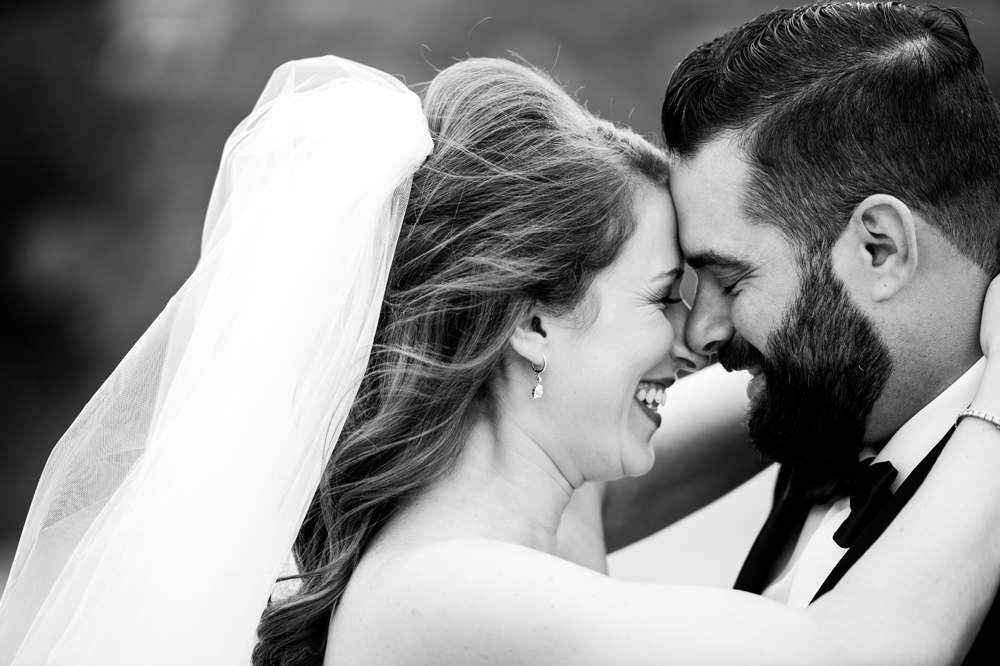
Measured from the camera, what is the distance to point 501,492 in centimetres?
214

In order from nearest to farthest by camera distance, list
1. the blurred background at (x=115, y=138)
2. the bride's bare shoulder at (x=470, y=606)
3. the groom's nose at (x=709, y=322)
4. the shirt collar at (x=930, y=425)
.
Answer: the bride's bare shoulder at (x=470, y=606) → the shirt collar at (x=930, y=425) → the groom's nose at (x=709, y=322) → the blurred background at (x=115, y=138)

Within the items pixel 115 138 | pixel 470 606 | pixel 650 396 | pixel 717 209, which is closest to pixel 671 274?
pixel 717 209

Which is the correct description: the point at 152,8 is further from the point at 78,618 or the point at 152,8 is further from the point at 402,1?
the point at 78,618

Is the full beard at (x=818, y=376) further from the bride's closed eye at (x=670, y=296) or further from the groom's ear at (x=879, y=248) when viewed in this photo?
the bride's closed eye at (x=670, y=296)

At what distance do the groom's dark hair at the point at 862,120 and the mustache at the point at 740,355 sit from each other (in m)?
0.32

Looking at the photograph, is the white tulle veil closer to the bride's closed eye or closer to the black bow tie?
the bride's closed eye

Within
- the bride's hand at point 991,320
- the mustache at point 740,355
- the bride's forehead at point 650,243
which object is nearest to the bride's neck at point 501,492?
the bride's forehead at point 650,243

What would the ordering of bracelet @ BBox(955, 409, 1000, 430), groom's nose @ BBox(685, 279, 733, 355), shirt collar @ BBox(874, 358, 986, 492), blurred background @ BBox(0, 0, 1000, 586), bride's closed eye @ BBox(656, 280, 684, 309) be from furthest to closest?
blurred background @ BBox(0, 0, 1000, 586) < groom's nose @ BBox(685, 279, 733, 355) < bride's closed eye @ BBox(656, 280, 684, 309) < shirt collar @ BBox(874, 358, 986, 492) < bracelet @ BBox(955, 409, 1000, 430)

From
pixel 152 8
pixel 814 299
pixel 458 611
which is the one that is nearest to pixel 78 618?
pixel 458 611

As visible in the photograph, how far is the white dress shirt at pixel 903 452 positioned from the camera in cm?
217

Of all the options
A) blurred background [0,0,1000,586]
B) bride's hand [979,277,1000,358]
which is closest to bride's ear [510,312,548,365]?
bride's hand [979,277,1000,358]

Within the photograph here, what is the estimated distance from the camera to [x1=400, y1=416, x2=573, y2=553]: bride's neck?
80.5 inches

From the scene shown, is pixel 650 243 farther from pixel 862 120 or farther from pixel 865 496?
pixel 865 496

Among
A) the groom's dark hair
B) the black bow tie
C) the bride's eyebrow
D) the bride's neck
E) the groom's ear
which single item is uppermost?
the groom's dark hair
